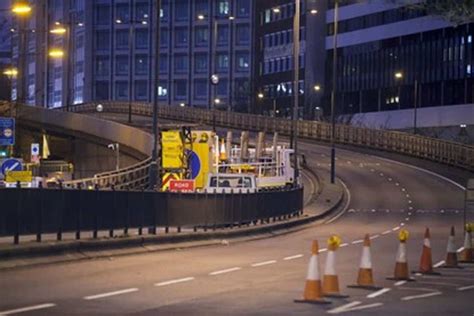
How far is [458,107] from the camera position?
108750mm

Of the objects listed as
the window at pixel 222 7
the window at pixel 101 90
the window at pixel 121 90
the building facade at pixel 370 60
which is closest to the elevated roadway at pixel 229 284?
the building facade at pixel 370 60

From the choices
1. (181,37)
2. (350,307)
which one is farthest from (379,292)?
(181,37)

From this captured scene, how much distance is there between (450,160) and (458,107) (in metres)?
26.2

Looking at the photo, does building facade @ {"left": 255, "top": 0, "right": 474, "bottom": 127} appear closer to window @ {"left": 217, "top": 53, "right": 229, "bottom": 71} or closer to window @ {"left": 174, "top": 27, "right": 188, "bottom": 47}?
window @ {"left": 217, "top": 53, "right": 229, "bottom": 71}

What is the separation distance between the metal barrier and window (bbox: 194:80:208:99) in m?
119

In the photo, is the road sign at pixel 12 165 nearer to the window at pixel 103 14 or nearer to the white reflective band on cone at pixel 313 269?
the white reflective band on cone at pixel 313 269

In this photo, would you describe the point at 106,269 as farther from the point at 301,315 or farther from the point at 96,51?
the point at 96,51

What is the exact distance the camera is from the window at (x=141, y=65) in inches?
6467

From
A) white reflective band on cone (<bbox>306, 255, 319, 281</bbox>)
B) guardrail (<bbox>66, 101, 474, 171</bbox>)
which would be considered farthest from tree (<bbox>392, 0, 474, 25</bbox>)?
guardrail (<bbox>66, 101, 474, 171</bbox>)

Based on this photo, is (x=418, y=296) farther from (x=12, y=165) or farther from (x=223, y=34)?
(x=223, y=34)

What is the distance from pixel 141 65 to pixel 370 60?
160 feet

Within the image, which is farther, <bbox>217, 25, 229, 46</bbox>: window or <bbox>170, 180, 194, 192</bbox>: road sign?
<bbox>217, 25, 229, 46</bbox>: window

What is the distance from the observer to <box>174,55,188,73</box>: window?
535ft

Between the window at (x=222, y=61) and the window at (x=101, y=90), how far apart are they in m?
17.5
